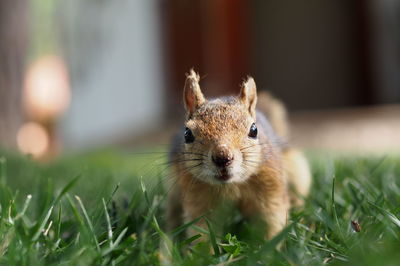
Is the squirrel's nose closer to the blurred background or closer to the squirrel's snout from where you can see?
the squirrel's snout

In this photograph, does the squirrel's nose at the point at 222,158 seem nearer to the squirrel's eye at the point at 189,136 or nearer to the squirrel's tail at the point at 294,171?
the squirrel's eye at the point at 189,136

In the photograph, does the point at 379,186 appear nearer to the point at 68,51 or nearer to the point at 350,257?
the point at 350,257

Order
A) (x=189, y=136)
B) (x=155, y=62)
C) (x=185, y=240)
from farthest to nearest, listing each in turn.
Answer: (x=155, y=62) → (x=189, y=136) → (x=185, y=240)

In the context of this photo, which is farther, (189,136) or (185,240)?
(189,136)

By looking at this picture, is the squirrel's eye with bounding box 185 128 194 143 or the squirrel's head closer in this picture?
the squirrel's head

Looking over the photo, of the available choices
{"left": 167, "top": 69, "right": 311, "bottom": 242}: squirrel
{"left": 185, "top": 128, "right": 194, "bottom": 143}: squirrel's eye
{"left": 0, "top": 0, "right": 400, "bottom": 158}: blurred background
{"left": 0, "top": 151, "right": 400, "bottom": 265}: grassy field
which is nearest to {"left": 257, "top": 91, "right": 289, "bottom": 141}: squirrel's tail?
{"left": 167, "top": 69, "right": 311, "bottom": 242}: squirrel

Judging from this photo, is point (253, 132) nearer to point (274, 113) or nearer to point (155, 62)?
point (274, 113)

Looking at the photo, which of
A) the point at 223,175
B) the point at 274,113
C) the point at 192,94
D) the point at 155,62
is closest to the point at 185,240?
the point at 223,175
